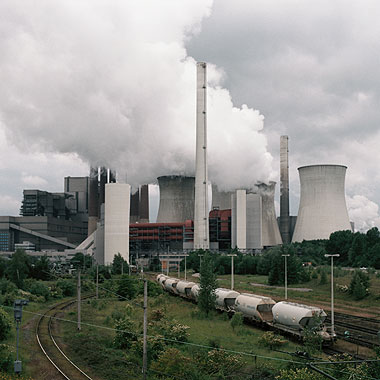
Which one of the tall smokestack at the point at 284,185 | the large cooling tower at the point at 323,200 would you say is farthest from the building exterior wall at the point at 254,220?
the large cooling tower at the point at 323,200

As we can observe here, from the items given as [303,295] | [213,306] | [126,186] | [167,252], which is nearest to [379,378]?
[213,306]

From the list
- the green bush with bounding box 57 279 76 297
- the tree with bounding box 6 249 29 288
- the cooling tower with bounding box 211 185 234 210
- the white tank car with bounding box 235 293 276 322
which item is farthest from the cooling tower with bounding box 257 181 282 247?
the white tank car with bounding box 235 293 276 322

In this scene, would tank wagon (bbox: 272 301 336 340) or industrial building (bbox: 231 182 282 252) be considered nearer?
tank wagon (bbox: 272 301 336 340)

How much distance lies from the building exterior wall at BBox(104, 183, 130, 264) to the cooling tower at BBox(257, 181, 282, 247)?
26980 mm

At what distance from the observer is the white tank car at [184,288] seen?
43.3 metres

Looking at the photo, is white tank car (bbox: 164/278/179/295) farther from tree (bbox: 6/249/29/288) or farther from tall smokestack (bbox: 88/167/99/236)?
tall smokestack (bbox: 88/167/99/236)

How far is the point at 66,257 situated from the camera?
328 ft

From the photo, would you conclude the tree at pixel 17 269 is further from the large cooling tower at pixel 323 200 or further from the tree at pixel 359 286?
the large cooling tower at pixel 323 200

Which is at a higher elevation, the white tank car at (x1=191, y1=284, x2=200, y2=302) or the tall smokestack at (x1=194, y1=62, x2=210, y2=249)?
the tall smokestack at (x1=194, y1=62, x2=210, y2=249)

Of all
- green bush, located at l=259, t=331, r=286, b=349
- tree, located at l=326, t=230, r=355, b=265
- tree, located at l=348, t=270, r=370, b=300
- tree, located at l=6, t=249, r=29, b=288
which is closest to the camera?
green bush, located at l=259, t=331, r=286, b=349

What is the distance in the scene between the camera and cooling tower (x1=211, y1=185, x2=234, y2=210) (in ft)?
338

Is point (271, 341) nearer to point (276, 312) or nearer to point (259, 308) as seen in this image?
point (276, 312)

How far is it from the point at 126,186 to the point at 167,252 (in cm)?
2508

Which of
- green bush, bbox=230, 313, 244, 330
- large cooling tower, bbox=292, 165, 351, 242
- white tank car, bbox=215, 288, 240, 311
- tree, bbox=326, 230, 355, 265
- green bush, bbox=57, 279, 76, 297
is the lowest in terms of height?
green bush, bbox=57, 279, 76, 297
